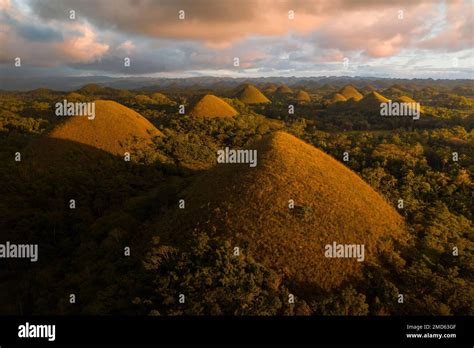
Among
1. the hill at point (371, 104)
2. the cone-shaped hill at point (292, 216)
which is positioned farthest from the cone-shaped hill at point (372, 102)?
the cone-shaped hill at point (292, 216)

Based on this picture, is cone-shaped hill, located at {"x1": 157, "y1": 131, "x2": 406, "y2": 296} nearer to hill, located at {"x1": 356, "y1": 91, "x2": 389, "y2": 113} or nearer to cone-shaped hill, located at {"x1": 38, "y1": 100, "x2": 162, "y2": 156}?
cone-shaped hill, located at {"x1": 38, "y1": 100, "x2": 162, "y2": 156}

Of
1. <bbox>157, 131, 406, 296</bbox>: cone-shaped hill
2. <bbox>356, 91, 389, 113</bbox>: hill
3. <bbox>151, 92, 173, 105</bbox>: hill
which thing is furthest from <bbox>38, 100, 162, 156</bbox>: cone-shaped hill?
<bbox>356, 91, 389, 113</bbox>: hill

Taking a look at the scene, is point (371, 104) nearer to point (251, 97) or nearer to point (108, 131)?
point (251, 97)

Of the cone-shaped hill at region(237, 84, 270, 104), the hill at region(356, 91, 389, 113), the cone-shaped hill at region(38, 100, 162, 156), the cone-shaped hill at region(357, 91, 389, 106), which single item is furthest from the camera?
the cone-shaped hill at region(237, 84, 270, 104)

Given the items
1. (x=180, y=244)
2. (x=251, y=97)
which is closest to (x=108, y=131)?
(x=180, y=244)

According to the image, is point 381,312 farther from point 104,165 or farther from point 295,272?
point 104,165
